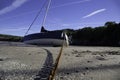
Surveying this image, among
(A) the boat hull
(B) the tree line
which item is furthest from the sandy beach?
(B) the tree line

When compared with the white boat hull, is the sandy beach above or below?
above

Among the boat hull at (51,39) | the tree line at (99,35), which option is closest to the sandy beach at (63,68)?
the boat hull at (51,39)

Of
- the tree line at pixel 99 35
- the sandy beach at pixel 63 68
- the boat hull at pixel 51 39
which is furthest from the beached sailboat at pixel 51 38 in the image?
the sandy beach at pixel 63 68

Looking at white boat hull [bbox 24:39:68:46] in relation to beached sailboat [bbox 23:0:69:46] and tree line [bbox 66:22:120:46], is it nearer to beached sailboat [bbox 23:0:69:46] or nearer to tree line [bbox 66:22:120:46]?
beached sailboat [bbox 23:0:69:46]

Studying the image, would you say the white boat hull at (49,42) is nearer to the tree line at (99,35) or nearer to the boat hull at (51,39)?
the boat hull at (51,39)

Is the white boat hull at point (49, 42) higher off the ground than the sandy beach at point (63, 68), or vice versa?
the sandy beach at point (63, 68)

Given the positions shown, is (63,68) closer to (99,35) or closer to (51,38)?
(51,38)

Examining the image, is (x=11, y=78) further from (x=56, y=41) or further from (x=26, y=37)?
(x=26, y=37)

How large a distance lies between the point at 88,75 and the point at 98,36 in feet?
196

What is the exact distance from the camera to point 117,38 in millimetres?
54625

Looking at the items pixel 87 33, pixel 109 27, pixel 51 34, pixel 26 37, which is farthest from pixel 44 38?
pixel 87 33

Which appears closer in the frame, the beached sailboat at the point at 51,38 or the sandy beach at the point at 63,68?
the sandy beach at the point at 63,68

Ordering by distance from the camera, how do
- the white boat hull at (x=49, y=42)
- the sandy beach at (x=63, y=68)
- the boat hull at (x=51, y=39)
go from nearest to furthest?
the sandy beach at (x=63, y=68), the boat hull at (x=51, y=39), the white boat hull at (x=49, y=42)

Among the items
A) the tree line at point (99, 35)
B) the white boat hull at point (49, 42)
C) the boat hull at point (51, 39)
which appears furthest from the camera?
the tree line at point (99, 35)
